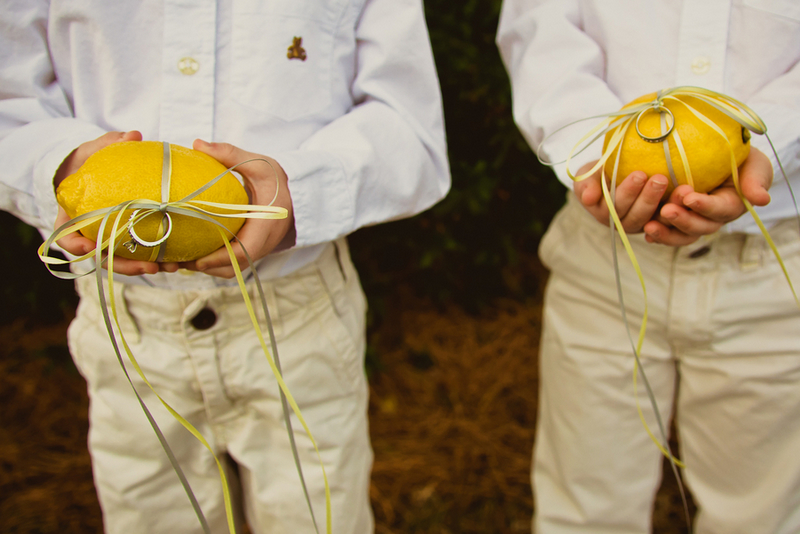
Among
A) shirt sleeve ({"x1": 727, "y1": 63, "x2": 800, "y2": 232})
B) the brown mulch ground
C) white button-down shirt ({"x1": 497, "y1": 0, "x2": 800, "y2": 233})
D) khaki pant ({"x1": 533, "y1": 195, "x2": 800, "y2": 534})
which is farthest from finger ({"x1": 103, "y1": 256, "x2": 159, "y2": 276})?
the brown mulch ground

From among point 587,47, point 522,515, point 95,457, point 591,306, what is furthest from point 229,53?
point 522,515

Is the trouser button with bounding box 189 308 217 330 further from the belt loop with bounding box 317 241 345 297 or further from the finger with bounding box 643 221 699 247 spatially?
the finger with bounding box 643 221 699 247

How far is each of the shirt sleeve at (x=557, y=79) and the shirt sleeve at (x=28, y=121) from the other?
0.93 meters

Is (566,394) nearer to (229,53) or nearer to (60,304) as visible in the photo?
(229,53)

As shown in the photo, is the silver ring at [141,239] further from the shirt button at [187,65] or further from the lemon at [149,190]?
the shirt button at [187,65]

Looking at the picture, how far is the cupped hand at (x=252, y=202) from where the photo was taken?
868 millimetres

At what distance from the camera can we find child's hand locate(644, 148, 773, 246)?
0.91 m

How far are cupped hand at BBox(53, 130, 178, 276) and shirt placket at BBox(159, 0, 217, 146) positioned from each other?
4.6 inches

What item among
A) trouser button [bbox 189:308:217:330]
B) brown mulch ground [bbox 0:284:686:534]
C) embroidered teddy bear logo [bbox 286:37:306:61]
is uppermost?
embroidered teddy bear logo [bbox 286:37:306:61]

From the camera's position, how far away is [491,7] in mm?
2018

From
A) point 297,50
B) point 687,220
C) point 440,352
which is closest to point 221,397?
point 297,50

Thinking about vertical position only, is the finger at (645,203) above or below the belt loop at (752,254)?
above

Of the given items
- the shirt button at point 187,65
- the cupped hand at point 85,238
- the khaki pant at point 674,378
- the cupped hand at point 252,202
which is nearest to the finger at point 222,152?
the cupped hand at point 252,202

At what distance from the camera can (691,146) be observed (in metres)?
0.92
